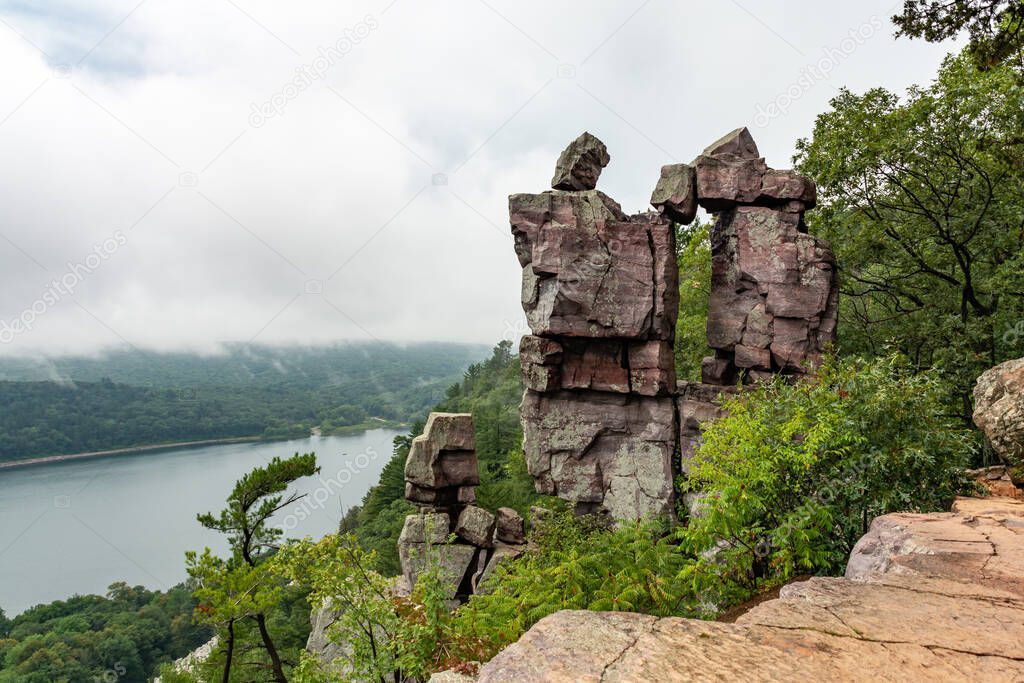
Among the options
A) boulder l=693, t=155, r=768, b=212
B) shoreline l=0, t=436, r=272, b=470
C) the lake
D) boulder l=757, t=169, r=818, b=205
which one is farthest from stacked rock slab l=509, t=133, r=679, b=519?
shoreline l=0, t=436, r=272, b=470

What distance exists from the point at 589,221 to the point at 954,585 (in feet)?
39.9

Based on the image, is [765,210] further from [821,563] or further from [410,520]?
[410,520]

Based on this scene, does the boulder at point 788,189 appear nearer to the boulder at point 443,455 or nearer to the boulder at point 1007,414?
the boulder at point 1007,414

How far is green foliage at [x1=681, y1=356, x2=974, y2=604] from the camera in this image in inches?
222

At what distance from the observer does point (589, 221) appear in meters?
15.0

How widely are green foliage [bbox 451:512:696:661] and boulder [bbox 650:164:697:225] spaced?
10821 mm

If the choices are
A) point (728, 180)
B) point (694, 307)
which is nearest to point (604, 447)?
point (728, 180)

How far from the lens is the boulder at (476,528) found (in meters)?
15.5

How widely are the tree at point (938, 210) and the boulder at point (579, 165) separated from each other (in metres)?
7.18

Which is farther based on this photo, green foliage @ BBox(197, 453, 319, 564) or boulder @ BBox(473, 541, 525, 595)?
boulder @ BBox(473, 541, 525, 595)

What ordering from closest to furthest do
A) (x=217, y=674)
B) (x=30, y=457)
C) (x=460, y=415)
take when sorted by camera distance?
(x=460, y=415), (x=217, y=674), (x=30, y=457)

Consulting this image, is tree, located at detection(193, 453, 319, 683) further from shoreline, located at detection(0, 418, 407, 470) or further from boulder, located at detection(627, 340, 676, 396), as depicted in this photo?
shoreline, located at detection(0, 418, 407, 470)

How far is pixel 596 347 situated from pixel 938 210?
1078 centimetres

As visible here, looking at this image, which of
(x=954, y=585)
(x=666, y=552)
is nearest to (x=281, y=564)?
(x=666, y=552)
